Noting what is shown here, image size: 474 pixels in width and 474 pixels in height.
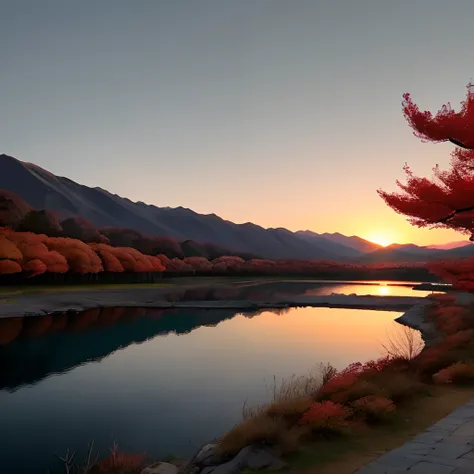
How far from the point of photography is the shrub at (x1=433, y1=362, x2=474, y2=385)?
12766mm

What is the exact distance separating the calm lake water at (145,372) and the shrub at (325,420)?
15.0 feet

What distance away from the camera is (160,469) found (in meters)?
9.61

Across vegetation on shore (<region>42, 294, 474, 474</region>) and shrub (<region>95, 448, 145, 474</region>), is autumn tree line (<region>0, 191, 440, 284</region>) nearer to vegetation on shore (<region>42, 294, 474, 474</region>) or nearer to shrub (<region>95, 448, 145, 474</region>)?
shrub (<region>95, 448, 145, 474</region>)

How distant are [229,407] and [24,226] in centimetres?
8175

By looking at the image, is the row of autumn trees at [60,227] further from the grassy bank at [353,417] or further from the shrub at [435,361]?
the grassy bank at [353,417]

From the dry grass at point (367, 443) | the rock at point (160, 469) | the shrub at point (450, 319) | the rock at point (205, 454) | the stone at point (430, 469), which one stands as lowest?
the rock at point (160, 469)

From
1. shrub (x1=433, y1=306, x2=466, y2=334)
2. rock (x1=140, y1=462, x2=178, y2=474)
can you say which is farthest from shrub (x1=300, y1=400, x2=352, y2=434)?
shrub (x1=433, y1=306, x2=466, y2=334)

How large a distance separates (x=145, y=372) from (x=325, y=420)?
14.5 metres

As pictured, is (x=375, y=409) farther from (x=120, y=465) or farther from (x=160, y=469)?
(x=120, y=465)

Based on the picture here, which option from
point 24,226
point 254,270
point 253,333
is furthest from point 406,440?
point 254,270

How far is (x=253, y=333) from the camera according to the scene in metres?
33.7

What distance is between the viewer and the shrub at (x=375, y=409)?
9359 millimetres

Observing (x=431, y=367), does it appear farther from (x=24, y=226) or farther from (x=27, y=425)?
(x=24, y=226)

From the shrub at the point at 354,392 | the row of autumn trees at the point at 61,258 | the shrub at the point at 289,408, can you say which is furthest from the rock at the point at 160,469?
the row of autumn trees at the point at 61,258
